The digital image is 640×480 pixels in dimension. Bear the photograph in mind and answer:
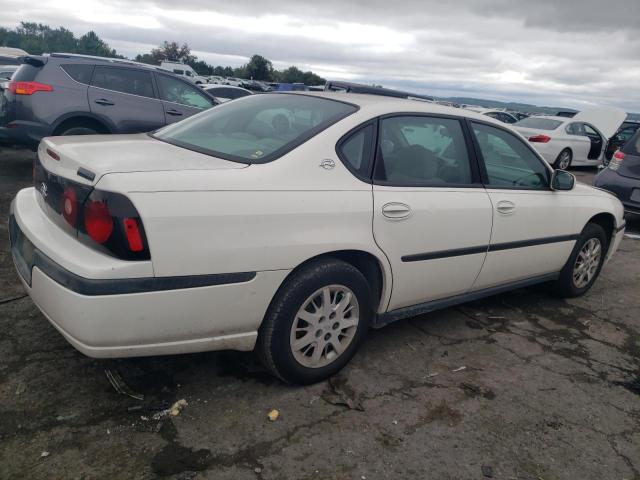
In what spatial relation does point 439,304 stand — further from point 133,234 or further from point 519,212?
point 133,234

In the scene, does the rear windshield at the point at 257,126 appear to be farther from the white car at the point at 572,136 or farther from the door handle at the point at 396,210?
the white car at the point at 572,136

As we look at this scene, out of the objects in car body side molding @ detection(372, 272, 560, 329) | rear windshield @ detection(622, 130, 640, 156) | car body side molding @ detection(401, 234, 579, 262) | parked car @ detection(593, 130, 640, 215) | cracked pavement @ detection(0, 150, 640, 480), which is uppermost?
rear windshield @ detection(622, 130, 640, 156)

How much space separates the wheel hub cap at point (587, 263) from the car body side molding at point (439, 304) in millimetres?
393

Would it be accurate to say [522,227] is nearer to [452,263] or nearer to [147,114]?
[452,263]

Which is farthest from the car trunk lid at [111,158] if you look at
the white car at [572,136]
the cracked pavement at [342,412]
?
the white car at [572,136]

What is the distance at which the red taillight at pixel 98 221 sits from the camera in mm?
2203

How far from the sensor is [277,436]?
2.48 metres

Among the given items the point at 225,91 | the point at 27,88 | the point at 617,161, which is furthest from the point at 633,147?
the point at 225,91

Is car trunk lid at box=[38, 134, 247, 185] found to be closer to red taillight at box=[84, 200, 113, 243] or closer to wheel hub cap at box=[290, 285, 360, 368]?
red taillight at box=[84, 200, 113, 243]

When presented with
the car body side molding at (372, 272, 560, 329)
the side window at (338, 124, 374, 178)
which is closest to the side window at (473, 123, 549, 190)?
the car body side molding at (372, 272, 560, 329)

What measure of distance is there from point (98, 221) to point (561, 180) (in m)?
3.29

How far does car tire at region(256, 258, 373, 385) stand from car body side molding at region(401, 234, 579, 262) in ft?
1.31

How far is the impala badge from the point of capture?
8.96ft

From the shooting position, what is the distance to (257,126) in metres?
3.13
